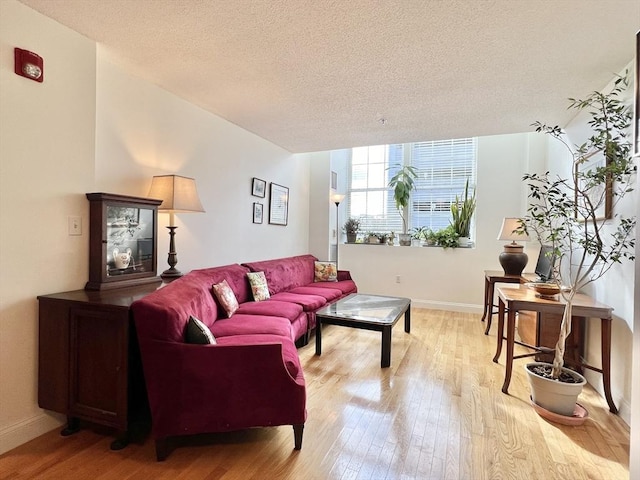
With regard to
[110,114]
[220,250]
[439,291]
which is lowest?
[439,291]

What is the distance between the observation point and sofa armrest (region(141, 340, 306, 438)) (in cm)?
167

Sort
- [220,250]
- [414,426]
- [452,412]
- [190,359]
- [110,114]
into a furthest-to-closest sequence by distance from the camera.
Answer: [220,250], [110,114], [452,412], [414,426], [190,359]

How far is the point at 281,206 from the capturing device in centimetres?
477

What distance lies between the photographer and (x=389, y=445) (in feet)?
5.99

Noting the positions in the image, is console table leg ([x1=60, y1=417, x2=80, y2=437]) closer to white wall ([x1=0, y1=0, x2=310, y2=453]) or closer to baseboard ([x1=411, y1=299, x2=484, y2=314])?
white wall ([x1=0, y1=0, x2=310, y2=453])

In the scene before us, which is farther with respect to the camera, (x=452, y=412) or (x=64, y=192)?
(x=452, y=412)

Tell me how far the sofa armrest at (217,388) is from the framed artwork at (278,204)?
2.94 m

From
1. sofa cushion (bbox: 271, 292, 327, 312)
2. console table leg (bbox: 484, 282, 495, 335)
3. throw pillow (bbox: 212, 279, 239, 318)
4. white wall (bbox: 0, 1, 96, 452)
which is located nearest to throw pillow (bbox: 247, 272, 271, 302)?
sofa cushion (bbox: 271, 292, 327, 312)

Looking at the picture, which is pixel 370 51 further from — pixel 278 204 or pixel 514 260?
pixel 514 260

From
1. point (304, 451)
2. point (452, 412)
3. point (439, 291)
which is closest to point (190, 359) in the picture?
point (304, 451)

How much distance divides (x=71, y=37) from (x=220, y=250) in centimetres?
213

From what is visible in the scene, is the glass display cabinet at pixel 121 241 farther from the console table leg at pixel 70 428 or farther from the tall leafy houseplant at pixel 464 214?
the tall leafy houseplant at pixel 464 214

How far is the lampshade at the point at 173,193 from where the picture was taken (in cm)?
258

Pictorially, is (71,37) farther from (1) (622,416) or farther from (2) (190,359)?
(1) (622,416)
